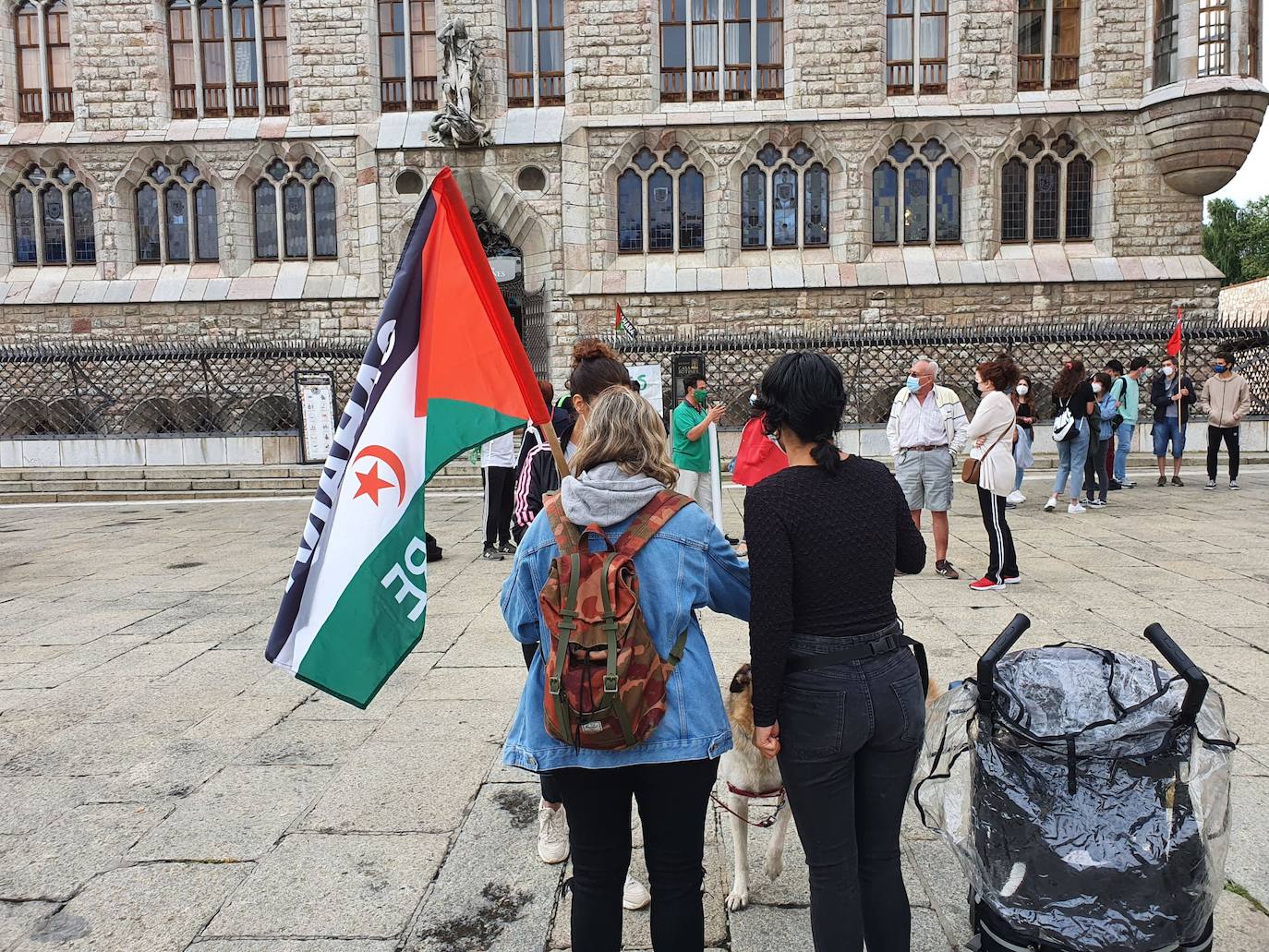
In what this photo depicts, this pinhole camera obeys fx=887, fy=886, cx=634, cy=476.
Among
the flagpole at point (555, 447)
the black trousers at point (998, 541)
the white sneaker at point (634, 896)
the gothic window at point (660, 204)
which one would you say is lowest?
the white sneaker at point (634, 896)

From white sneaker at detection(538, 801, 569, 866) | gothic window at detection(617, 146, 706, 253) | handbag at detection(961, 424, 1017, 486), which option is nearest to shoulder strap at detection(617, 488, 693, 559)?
white sneaker at detection(538, 801, 569, 866)

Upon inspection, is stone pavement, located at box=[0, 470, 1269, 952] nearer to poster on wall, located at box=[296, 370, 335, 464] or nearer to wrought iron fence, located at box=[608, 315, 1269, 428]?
poster on wall, located at box=[296, 370, 335, 464]

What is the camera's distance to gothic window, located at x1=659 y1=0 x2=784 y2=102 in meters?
19.4

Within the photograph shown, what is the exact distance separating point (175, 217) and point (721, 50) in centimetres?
1309

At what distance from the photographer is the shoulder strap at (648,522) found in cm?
205

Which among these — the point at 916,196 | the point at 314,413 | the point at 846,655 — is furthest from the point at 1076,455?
the point at 314,413

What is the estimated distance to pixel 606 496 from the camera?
205cm

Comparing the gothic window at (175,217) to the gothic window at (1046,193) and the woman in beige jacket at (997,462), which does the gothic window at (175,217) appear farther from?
the woman in beige jacket at (997,462)

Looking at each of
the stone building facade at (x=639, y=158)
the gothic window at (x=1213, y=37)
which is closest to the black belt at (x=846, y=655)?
the stone building facade at (x=639, y=158)

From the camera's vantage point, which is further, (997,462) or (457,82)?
(457,82)

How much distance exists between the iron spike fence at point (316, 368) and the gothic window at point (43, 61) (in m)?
6.63

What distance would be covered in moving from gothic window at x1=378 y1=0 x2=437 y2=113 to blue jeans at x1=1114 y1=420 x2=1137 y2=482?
51.2ft

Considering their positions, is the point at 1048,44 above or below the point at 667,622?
above

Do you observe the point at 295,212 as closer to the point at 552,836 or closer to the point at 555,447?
the point at 552,836
